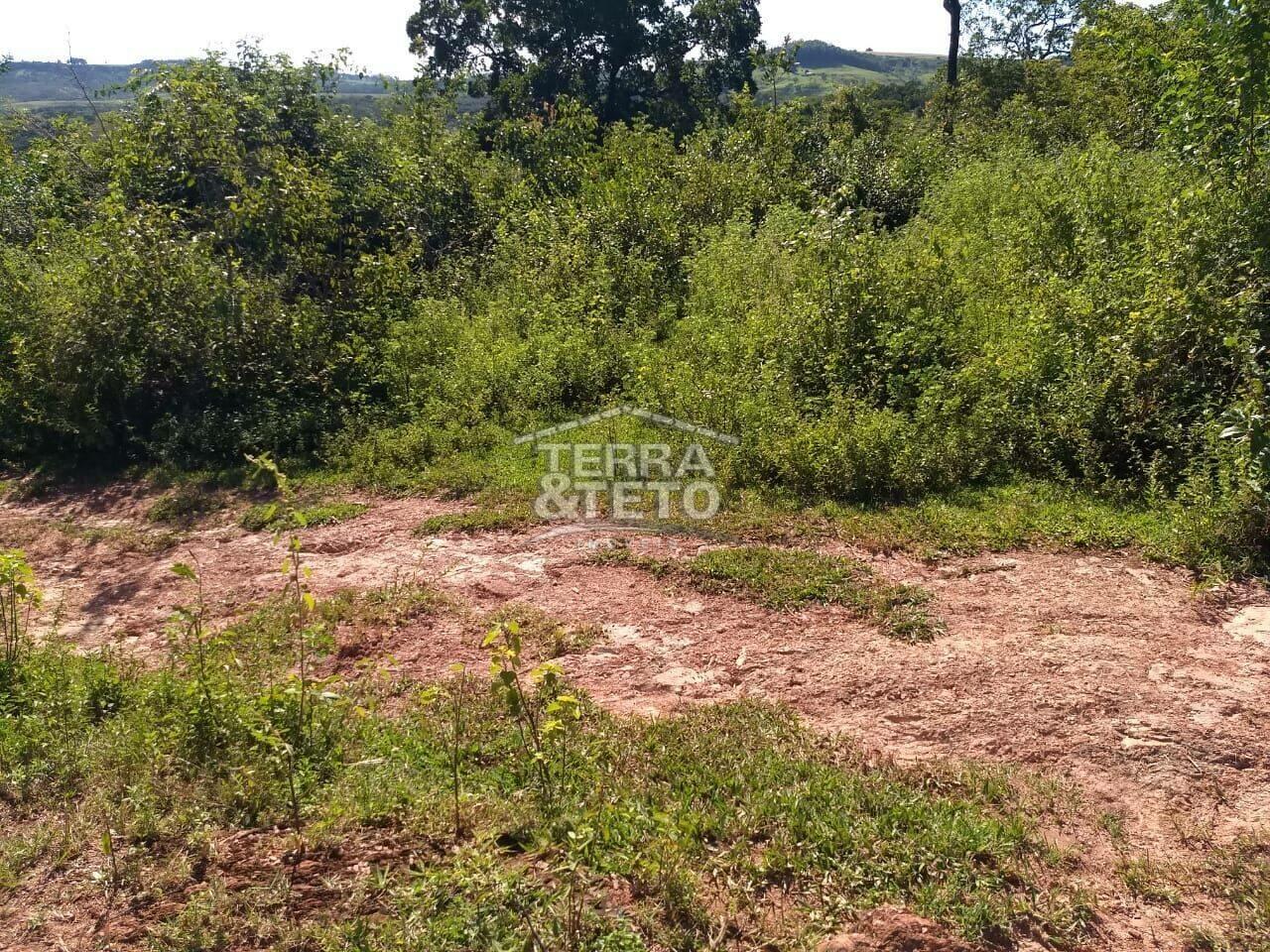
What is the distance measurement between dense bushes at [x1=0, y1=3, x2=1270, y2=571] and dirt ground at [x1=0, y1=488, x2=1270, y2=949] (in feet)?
3.39

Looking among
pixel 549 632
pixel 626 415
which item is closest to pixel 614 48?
pixel 626 415

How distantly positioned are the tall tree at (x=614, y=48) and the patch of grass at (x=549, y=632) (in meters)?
16.1

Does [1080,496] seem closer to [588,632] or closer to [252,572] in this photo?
[588,632]

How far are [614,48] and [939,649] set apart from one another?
18.3m

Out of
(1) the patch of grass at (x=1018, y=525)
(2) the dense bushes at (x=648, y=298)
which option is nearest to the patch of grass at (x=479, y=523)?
(2) the dense bushes at (x=648, y=298)

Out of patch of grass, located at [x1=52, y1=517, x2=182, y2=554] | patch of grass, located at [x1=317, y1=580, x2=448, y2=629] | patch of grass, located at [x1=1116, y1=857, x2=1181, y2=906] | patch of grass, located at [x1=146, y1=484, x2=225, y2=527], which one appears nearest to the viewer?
patch of grass, located at [x1=1116, y1=857, x2=1181, y2=906]

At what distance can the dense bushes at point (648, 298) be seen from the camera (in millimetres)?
5902

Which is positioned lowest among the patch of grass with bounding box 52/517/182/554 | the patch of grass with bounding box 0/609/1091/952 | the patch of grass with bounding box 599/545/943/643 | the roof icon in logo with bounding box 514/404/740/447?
the patch of grass with bounding box 52/517/182/554

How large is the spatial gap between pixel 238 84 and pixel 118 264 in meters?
4.53

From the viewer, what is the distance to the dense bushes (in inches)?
232

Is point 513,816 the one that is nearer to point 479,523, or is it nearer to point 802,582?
point 802,582

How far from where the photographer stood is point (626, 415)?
23.8 ft

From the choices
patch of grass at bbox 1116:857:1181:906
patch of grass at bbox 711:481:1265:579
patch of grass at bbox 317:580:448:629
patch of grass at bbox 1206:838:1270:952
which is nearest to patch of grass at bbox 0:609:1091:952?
patch of grass at bbox 1116:857:1181:906

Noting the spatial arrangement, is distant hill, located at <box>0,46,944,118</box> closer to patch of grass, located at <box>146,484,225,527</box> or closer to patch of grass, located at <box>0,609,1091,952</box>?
patch of grass, located at <box>146,484,225,527</box>
